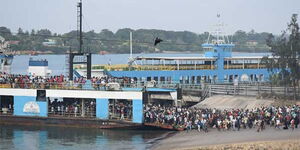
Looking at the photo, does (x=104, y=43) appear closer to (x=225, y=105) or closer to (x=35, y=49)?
(x=35, y=49)

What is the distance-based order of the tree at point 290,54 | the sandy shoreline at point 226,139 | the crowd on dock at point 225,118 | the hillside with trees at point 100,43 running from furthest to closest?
the hillside with trees at point 100,43 → the tree at point 290,54 → the crowd on dock at point 225,118 → the sandy shoreline at point 226,139

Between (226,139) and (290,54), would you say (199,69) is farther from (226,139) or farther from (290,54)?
Answer: (226,139)

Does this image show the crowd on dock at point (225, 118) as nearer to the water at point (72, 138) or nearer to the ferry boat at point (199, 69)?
the water at point (72, 138)

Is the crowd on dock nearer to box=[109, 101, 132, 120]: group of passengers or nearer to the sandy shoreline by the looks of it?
the sandy shoreline

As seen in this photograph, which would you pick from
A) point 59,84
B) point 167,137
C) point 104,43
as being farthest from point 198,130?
point 104,43

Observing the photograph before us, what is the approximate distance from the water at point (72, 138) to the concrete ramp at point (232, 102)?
23.0ft

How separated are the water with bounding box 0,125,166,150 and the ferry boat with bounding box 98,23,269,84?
46.1 feet

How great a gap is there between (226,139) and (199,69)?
26.3 m

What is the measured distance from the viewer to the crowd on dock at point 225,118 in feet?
124

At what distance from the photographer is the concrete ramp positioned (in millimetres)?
45750

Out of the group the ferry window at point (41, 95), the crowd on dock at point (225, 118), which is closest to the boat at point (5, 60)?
the ferry window at point (41, 95)

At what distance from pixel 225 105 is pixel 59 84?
12.0 meters

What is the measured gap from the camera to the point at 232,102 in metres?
47.4

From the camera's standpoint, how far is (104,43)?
172 metres
